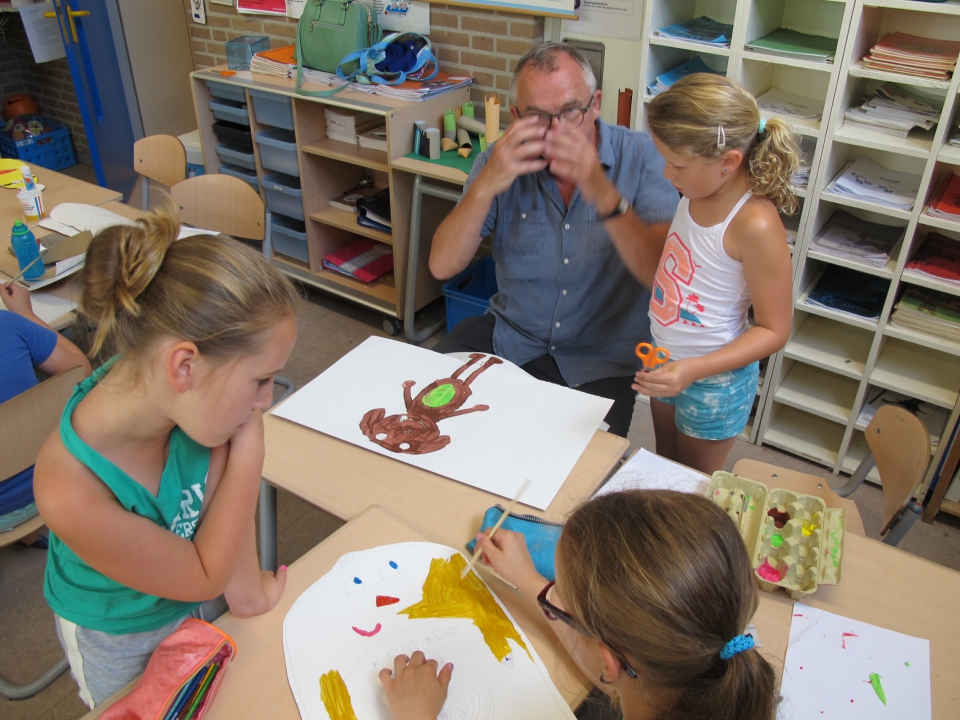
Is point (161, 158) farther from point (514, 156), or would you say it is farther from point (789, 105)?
point (789, 105)

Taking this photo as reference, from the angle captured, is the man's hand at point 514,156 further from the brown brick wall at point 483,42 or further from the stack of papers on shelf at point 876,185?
the brown brick wall at point 483,42

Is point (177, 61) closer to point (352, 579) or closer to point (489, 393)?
point (489, 393)

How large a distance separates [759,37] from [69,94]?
4.57m

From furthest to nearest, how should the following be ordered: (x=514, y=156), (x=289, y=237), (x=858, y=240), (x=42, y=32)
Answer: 1. (x=42, y=32)
2. (x=289, y=237)
3. (x=858, y=240)
4. (x=514, y=156)

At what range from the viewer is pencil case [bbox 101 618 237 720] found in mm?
907

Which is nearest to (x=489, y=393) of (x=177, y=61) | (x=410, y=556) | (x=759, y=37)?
(x=410, y=556)

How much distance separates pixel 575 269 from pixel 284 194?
1942 mm

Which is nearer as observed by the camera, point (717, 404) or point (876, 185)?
point (717, 404)

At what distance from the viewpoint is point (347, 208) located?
3.29 metres

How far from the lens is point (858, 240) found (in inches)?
87.6

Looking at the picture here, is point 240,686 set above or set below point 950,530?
above

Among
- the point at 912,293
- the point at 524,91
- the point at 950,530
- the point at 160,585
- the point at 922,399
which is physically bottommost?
the point at 950,530

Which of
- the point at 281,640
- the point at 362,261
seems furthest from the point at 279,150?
the point at 281,640

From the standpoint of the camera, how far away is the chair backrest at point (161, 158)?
2.82 metres
